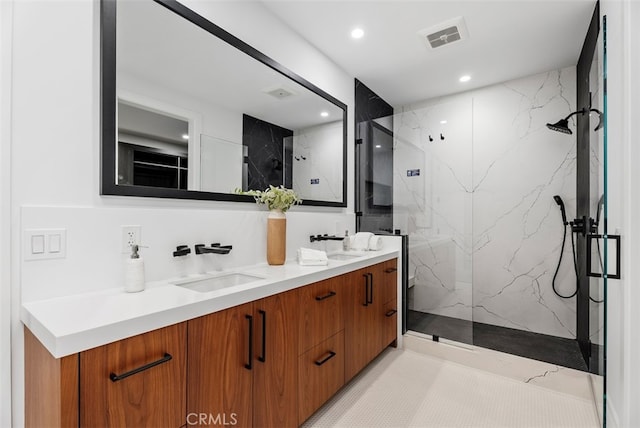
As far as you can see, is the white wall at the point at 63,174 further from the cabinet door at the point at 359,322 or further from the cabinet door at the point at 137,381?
the cabinet door at the point at 359,322

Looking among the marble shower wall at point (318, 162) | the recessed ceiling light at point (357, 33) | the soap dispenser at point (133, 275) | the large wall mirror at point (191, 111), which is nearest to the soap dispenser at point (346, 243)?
the marble shower wall at point (318, 162)

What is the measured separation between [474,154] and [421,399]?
238 cm

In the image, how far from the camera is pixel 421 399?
196 cm

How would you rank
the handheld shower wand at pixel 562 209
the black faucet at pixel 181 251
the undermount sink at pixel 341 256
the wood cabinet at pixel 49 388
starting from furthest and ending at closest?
the handheld shower wand at pixel 562 209 → the undermount sink at pixel 341 256 → the black faucet at pixel 181 251 → the wood cabinet at pixel 49 388

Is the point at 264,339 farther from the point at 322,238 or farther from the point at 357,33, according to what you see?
the point at 357,33

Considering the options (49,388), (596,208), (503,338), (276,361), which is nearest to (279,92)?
(276,361)

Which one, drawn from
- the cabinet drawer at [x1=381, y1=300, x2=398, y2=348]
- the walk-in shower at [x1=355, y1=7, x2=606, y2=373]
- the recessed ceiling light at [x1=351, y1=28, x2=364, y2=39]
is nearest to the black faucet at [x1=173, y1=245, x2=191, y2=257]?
the cabinet drawer at [x1=381, y1=300, x2=398, y2=348]

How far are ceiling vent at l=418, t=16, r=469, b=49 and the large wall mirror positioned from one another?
3.15 ft

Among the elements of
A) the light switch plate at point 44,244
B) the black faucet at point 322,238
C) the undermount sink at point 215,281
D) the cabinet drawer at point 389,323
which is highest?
the light switch plate at point 44,244

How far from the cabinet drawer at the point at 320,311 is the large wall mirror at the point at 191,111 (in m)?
0.70

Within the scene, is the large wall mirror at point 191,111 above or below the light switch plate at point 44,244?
above

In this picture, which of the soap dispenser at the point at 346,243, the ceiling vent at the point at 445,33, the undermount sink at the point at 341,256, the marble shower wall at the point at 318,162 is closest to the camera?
the ceiling vent at the point at 445,33

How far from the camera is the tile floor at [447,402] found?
5.76ft

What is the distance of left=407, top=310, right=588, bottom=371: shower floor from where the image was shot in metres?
2.58
